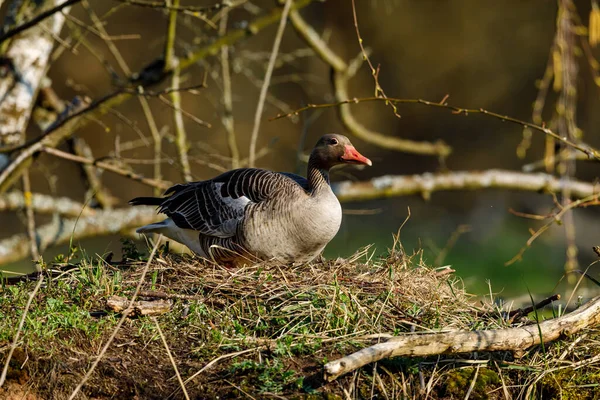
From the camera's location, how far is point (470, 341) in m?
2.83

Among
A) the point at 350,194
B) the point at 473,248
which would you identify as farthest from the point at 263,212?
the point at 473,248

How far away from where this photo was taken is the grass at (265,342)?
2791 millimetres

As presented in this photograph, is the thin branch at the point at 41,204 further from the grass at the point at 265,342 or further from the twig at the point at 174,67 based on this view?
the grass at the point at 265,342

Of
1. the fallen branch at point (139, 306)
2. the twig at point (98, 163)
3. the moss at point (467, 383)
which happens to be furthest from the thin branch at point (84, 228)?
the moss at point (467, 383)

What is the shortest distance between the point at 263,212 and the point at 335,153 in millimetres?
555

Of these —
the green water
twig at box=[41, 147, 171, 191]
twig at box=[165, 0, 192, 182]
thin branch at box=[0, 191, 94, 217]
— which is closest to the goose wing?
twig at box=[165, 0, 192, 182]

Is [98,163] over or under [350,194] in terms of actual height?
over

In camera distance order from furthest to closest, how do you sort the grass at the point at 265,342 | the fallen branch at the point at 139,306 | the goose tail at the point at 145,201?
the goose tail at the point at 145,201, the fallen branch at the point at 139,306, the grass at the point at 265,342

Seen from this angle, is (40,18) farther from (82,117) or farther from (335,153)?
(335,153)

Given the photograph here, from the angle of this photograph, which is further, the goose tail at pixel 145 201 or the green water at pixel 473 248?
the green water at pixel 473 248

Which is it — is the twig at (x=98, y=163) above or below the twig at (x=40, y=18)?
below

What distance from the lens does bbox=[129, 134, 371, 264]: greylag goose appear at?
4.13 metres

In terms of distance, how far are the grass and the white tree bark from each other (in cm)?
233

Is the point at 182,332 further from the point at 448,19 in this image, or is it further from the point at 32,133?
the point at 448,19
